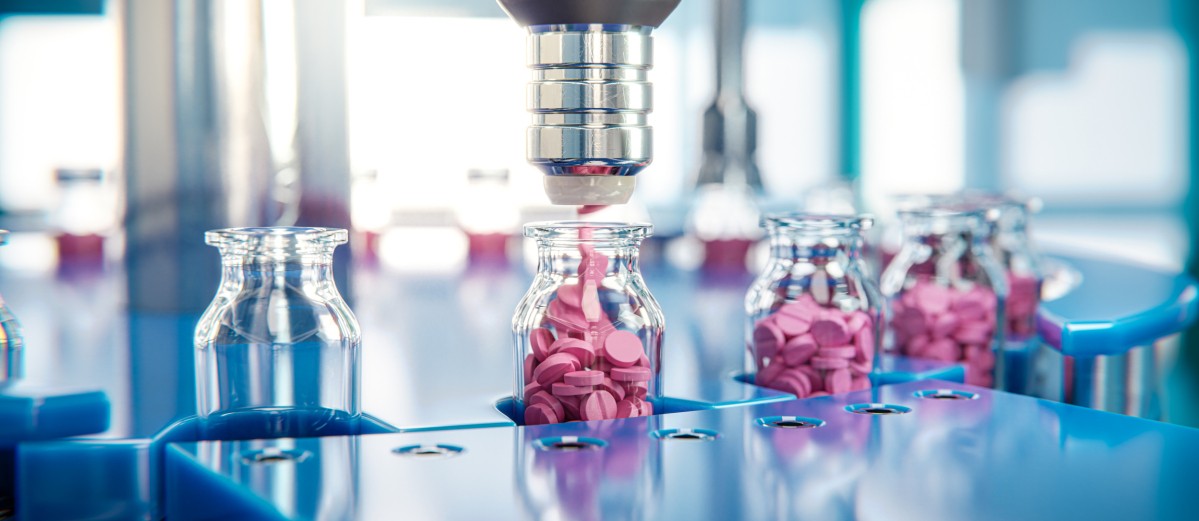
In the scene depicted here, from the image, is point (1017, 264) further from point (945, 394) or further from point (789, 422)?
point (789, 422)

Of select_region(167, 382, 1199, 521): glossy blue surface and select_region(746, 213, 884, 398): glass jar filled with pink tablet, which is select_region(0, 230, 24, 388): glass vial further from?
select_region(746, 213, 884, 398): glass jar filled with pink tablet

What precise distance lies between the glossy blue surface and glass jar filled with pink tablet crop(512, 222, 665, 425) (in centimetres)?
3

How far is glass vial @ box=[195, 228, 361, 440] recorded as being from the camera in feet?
2.27

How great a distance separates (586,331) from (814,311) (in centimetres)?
21

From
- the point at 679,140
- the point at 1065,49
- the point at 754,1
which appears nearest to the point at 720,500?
the point at 679,140

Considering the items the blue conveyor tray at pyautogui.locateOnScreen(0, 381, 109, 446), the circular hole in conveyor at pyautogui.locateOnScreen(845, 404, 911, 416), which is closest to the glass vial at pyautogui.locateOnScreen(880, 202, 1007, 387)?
the circular hole in conveyor at pyautogui.locateOnScreen(845, 404, 911, 416)

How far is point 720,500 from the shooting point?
558mm

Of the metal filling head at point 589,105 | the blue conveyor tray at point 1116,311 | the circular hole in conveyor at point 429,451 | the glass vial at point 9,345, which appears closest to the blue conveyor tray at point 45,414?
the glass vial at point 9,345

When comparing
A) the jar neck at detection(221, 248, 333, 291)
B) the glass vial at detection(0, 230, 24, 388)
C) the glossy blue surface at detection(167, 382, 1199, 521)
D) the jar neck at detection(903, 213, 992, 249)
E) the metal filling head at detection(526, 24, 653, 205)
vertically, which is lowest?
the glossy blue surface at detection(167, 382, 1199, 521)

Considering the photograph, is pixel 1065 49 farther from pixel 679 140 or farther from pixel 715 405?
pixel 715 405

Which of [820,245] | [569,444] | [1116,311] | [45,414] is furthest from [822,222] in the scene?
[45,414]

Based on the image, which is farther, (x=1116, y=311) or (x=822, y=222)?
(x=1116, y=311)

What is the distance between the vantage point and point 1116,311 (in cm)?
113

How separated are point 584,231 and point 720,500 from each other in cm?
23
